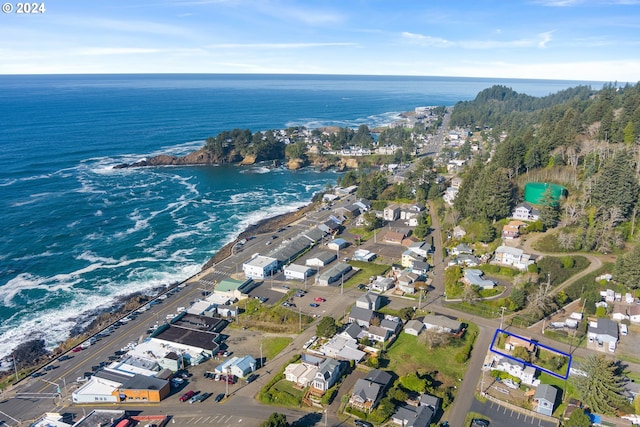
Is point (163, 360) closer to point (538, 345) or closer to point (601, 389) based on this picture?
point (538, 345)

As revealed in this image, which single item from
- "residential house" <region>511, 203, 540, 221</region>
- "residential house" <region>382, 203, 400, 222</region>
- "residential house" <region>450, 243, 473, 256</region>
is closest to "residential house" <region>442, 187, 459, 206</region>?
"residential house" <region>382, 203, 400, 222</region>

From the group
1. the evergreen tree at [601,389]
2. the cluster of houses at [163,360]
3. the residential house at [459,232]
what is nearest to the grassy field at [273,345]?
the cluster of houses at [163,360]

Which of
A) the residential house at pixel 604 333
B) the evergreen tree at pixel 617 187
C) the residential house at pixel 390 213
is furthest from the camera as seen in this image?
the residential house at pixel 390 213

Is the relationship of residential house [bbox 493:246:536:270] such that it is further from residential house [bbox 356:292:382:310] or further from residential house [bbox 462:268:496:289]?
residential house [bbox 356:292:382:310]

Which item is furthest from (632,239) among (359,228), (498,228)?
(359,228)

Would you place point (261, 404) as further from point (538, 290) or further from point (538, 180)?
point (538, 180)

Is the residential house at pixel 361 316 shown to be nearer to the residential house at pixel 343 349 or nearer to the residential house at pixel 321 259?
the residential house at pixel 343 349

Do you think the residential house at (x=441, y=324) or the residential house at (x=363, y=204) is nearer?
the residential house at (x=441, y=324)
